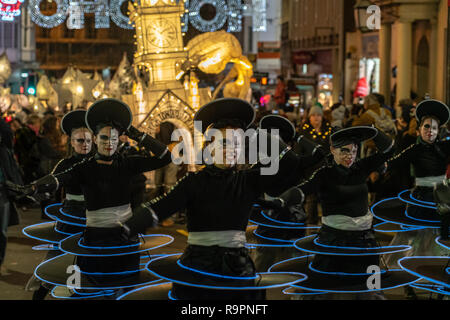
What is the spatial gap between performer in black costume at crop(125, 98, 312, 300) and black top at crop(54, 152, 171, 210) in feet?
5.56

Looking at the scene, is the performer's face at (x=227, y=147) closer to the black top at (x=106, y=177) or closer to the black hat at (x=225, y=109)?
the black hat at (x=225, y=109)

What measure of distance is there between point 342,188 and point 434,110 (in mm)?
2482

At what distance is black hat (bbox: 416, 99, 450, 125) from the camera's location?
31.7 feet

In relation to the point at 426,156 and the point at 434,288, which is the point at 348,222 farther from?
the point at 426,156

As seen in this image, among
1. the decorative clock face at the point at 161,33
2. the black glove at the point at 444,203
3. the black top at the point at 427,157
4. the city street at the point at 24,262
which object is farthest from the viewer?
the decorative clock face at the point at 161,33

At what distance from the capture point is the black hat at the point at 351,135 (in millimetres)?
7793

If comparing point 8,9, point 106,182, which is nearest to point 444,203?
point 106,182

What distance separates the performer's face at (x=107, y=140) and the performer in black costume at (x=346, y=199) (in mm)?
1680

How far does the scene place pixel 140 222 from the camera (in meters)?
5.72

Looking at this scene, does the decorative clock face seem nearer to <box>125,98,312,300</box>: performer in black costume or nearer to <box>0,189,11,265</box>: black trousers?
<box>0,189,11,265</box>: black trousers

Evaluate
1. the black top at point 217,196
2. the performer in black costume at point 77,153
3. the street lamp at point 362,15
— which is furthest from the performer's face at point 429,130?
the street lamp at point 362,15

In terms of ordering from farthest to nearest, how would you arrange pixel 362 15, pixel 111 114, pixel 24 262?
1. pixel 362 15
2. pixel 24 262
3. pixel 111 114
